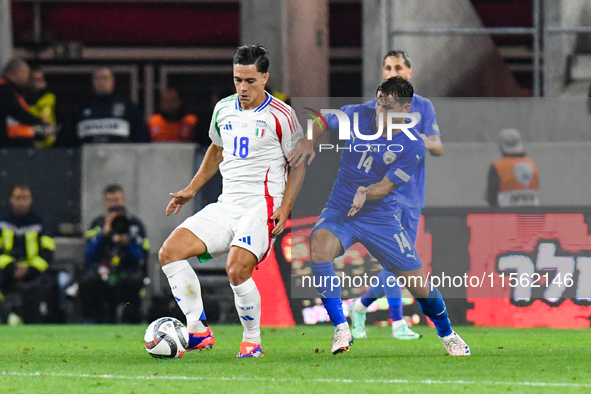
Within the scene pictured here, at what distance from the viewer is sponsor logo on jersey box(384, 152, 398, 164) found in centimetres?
786

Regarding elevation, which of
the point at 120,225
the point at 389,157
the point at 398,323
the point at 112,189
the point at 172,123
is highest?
the point at 172,123

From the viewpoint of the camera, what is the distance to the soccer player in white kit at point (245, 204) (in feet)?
23.2

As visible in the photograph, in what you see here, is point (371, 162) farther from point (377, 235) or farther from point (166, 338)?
point (166, 338)

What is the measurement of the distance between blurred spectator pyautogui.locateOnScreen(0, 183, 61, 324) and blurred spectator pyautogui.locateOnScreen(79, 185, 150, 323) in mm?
361

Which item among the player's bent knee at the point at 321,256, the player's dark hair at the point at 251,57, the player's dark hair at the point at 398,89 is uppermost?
the player's dark hair at the point at 251,57

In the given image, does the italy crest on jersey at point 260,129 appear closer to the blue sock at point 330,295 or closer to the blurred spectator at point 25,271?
the blue sock at point 330,295

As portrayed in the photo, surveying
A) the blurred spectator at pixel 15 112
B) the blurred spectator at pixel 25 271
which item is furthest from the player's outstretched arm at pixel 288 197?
the blurred spectator at pixel 15 112

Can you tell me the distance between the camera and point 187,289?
283 inches

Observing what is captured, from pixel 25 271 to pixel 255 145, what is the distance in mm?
5199

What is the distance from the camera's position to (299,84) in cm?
1470

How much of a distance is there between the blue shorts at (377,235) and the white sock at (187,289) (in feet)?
3.41

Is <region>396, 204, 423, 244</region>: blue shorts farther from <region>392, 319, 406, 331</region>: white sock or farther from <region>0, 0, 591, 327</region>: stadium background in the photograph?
<region>0, 0, 591, 327</region>: stadium background

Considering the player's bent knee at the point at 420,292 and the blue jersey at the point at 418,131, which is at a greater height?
the blue jersey at the point at 418,131

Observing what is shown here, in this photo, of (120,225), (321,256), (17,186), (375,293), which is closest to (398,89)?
(321,256)
